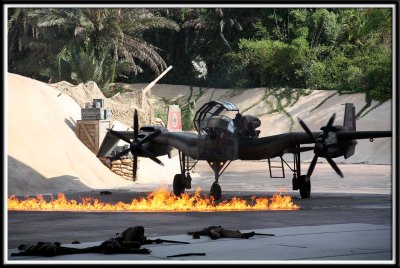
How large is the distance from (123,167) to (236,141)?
19.0m

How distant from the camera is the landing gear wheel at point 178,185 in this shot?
148ft

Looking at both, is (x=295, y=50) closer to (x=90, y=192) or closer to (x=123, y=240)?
(x=90, y=192)

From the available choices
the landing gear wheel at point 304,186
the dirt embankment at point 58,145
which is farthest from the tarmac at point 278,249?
the landing gear wheel at point 304,186

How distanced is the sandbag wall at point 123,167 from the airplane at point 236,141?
12.2m

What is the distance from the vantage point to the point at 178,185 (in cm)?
4519

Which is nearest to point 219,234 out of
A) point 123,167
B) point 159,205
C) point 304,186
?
point 159,205

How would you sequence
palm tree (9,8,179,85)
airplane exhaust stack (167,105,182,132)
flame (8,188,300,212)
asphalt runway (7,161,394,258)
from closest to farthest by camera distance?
1. asphalt runway (7,161,394,258)
2. flame (8,188,300,212)
3. airplane exhaust stack (167,105,182,132)
4. palm tree (9,8,179,85)

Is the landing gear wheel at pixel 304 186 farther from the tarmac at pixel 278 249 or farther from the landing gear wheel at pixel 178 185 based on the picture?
the tarmac at pixel 278 249

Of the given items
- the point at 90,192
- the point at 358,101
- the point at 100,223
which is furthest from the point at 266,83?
the point at 100,223

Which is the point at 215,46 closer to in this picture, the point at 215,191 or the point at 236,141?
the point at 236,141

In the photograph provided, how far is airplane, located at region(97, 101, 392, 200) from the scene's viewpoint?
133 ft

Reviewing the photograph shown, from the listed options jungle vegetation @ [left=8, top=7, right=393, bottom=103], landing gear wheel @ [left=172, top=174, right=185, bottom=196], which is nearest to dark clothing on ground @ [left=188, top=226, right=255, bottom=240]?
landing gear wheel @ [left=172, top=174, right=185, bottom=196]

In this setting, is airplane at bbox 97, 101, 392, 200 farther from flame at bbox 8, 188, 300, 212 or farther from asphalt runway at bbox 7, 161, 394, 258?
asphalt runway at bbox 7, 161, 394, 258

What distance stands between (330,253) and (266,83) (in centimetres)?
9792
